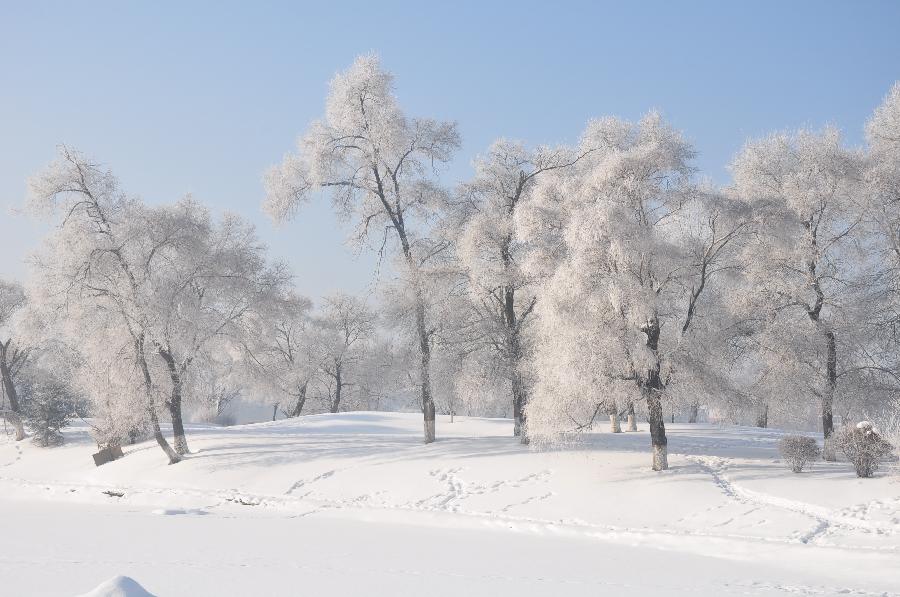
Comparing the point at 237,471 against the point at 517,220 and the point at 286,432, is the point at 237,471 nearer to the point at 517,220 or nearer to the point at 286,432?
the point at 286,432

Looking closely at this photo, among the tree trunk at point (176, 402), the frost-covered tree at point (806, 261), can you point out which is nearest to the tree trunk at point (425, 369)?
the tree trunk at point (176, 402)

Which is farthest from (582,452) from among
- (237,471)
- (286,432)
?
(286,432)

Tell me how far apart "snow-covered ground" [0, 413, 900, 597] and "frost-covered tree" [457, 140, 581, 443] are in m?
3.24

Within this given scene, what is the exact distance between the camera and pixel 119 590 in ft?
25.4

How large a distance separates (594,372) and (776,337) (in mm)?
6085

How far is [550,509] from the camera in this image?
A: 18125mm

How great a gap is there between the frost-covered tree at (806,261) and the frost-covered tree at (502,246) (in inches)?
262

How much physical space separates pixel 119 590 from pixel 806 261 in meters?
20.0

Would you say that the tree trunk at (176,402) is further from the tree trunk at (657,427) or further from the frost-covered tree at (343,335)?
the frost-covered tree at (343,335)

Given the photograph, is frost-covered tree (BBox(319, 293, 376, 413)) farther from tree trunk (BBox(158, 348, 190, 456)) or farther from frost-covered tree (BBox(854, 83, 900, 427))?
frost-covered tree (BBox(854, 83, 900, 427))

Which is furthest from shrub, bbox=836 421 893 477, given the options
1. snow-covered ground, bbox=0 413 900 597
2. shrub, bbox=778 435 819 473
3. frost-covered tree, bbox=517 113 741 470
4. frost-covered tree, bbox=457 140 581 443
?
frost-covered tree, bbox=457 140 581 443

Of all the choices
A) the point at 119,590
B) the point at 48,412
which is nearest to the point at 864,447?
the point at 119,590

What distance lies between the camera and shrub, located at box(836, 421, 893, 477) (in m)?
17.8

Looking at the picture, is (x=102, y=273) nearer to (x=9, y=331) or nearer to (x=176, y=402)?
(x=176, y=402)
